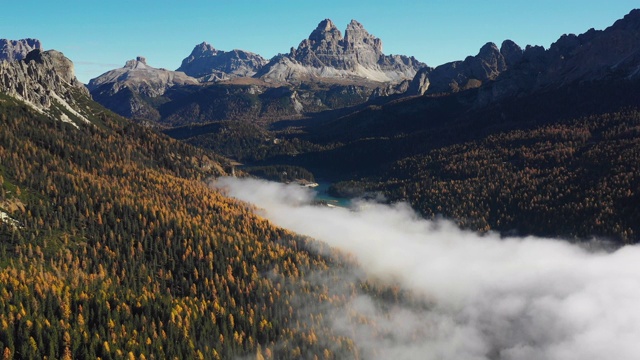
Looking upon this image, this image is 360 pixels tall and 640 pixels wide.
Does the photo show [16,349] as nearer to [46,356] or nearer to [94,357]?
[46,356]

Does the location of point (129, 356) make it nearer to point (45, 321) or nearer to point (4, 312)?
point (45, 321)

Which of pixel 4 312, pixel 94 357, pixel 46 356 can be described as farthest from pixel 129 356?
pixel 4 312

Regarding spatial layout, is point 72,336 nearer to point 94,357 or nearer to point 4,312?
point 94,357

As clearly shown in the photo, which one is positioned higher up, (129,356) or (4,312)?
(4,312)

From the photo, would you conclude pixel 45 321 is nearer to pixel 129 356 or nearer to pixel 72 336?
pixel 72 336

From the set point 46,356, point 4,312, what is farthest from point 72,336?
point 4,312

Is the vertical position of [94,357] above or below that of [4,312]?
below

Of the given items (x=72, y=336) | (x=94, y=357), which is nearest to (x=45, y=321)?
(x=72, y=336)
